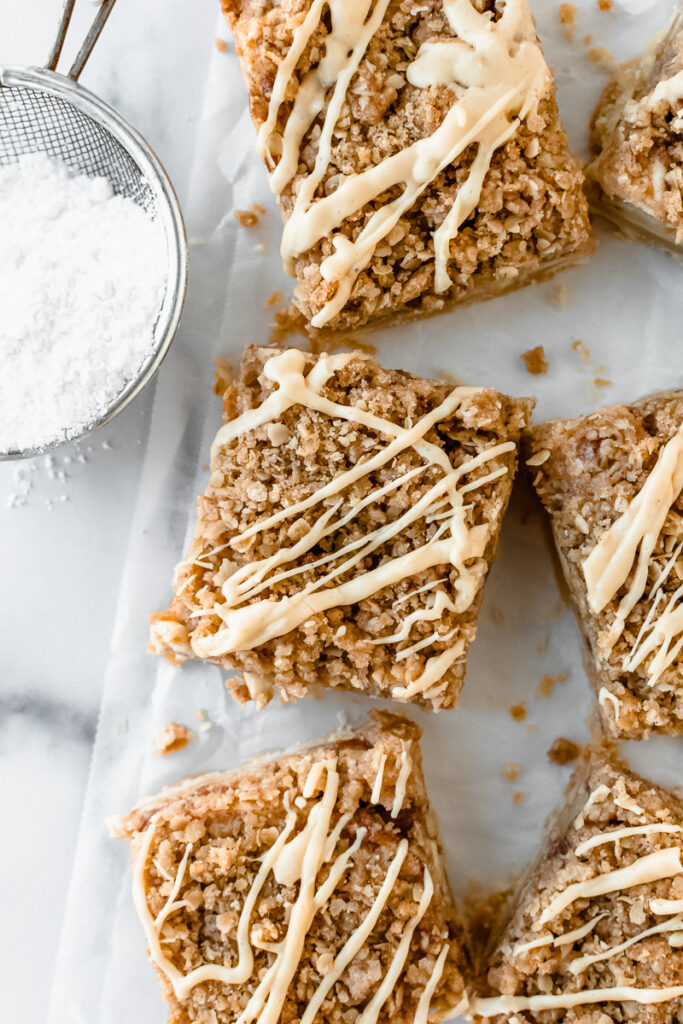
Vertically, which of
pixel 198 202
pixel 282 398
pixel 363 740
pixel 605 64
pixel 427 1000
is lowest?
pixel 427 1000

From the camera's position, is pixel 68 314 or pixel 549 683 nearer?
pixel 68 314

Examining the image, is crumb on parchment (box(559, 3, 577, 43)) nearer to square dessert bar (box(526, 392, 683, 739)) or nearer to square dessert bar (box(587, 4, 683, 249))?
square dessert bar (box(587, 4, 683, 249))

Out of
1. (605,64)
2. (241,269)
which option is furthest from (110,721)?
(605,64)

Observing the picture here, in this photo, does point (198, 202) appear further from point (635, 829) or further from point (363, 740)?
point (635, 829)

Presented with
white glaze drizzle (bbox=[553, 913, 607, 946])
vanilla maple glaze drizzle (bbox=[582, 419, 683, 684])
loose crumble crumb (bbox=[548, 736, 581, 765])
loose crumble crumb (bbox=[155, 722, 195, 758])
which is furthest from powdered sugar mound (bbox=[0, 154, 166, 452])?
white glaze drizzle (bbox=[553, 913, 607, 946])

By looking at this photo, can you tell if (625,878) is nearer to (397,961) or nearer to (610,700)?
(610,700)

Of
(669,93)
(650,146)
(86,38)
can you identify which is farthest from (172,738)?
(669,93)

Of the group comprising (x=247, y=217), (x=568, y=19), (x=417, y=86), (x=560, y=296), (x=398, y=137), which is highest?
(x=568, y=19)

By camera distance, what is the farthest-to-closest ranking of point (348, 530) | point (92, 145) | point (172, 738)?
1. point (172, 738)
2. point (92, 145)
3. point (348, 530)
